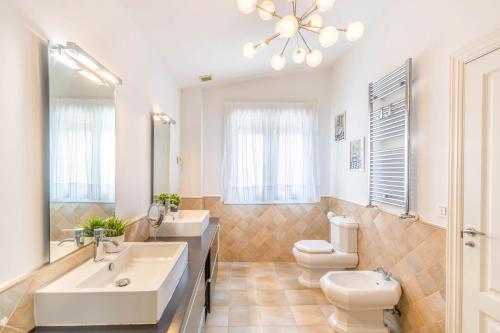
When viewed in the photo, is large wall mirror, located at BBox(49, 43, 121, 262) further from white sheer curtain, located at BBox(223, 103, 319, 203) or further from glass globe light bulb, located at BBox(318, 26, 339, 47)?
white sheer curtain, located at BBox(223, 103, 319, 203)

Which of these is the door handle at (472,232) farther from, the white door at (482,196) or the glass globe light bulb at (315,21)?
the glass globe light bulb at (315,21)

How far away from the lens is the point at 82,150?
1.54 meters

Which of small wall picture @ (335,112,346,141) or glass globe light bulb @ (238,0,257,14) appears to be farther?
small wall picture @ (335,112,346,141)

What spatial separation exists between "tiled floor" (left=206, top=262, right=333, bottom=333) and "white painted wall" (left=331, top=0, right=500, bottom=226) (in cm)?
145

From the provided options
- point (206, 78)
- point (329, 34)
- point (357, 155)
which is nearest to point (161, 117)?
point (206, 78)

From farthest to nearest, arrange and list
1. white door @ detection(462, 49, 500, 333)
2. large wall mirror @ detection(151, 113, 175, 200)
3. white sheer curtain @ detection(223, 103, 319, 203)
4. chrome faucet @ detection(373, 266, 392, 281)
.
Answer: white sheer curtain @ detection(223, 103, 319, 203)
large wall mirror @ detection(151, 113, 175, 200)
chrome faucet @ detection(373, 266, 392, 281)
white door @ detection(462, 49, 500, 333)

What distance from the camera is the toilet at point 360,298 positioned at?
89.7 inches

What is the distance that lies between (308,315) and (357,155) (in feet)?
5.86

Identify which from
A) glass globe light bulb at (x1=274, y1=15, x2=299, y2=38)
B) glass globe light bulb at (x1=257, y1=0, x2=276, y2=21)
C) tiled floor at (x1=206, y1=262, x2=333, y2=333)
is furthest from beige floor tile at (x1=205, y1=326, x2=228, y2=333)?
glass globe light bulb at (x1=257, y1=0, x2=276, y2=21)

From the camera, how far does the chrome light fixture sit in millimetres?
1320

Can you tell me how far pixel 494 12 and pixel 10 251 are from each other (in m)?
2.54

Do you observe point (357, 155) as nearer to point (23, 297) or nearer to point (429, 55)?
point (429, 55)

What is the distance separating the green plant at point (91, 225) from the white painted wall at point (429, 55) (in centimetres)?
217

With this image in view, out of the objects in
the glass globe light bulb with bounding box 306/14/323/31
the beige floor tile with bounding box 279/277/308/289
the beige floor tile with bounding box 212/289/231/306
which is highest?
the glass globe light bulb with bounding box 306/14/323/31
